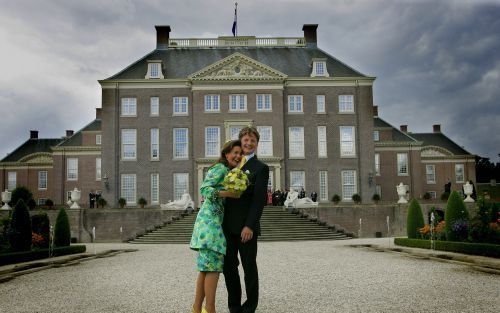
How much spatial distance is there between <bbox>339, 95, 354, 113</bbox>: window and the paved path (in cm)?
2914

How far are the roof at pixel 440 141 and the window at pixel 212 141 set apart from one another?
31813mm

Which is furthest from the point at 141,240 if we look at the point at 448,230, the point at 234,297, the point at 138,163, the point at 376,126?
the point at 376,126

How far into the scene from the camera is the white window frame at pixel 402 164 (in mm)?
53469

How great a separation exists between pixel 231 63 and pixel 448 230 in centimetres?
2608

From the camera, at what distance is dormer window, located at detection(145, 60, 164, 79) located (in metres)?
42.3

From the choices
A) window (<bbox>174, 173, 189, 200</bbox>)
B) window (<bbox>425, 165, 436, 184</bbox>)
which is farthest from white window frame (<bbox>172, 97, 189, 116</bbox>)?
window (<bbox>425, 165, 436, 184</bbox>)

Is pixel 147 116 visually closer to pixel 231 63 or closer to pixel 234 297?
pixel 231 63

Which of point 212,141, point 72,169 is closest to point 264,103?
point 212,141

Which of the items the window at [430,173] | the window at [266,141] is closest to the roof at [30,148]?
the window at [266,141]

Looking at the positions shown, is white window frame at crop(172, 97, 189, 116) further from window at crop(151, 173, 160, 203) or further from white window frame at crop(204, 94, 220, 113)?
window at crop(151, 173, 160, 203)

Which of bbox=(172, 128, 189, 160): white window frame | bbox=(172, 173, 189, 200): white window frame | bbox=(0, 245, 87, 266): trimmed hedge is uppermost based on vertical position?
bbox=(172, 128, 189, 160): white window frame

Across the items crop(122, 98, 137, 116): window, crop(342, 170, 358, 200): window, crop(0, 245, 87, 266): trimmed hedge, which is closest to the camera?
crop(0, 245, 87, 266): trimmed hedge

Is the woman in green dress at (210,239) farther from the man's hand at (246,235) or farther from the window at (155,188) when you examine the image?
the window at (155,188)

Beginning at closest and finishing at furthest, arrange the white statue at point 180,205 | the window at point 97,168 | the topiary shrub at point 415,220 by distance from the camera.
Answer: the topiary shrub at point 415,220, the white statue at point 180,205, the window at point 97,168
